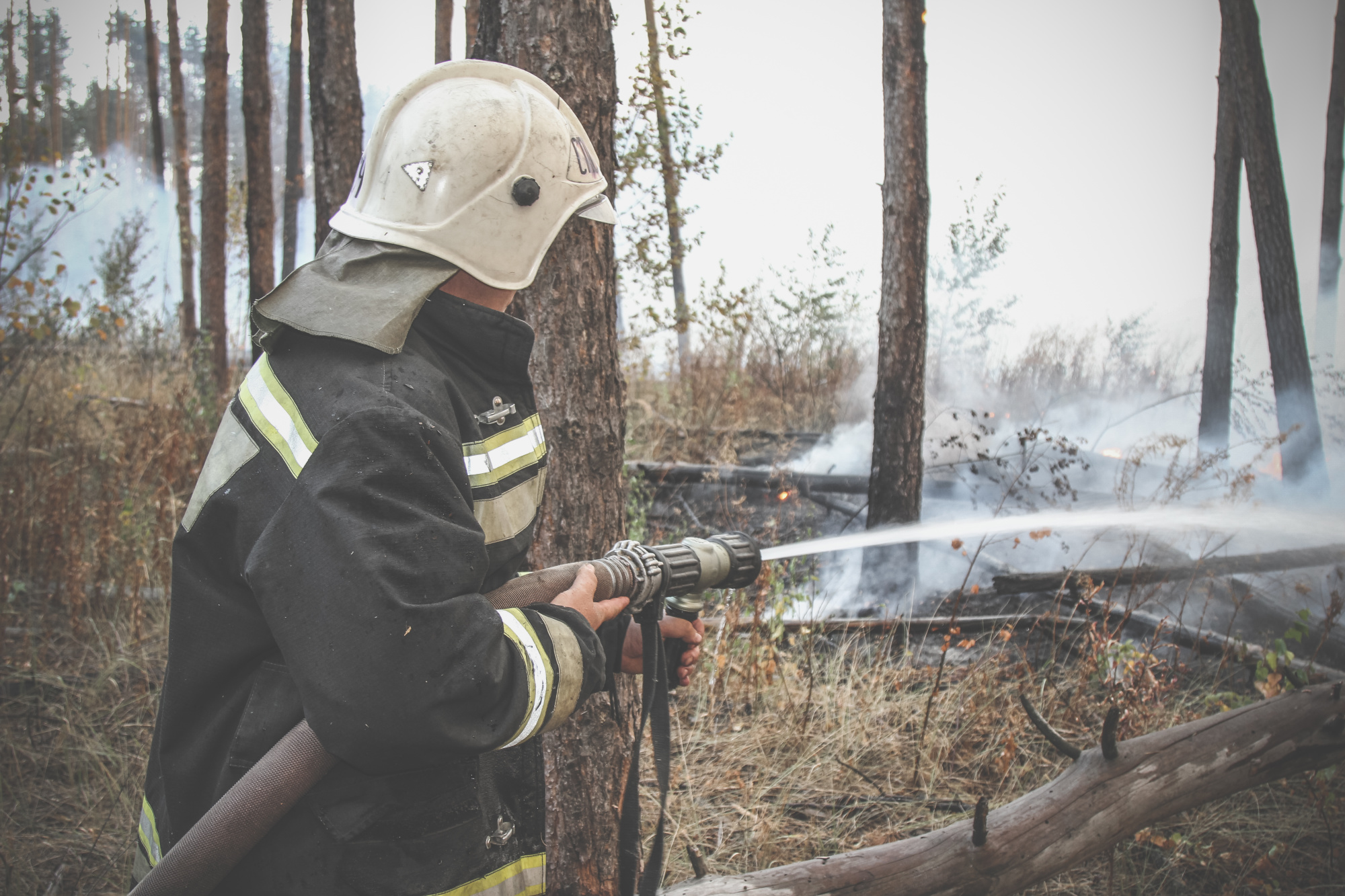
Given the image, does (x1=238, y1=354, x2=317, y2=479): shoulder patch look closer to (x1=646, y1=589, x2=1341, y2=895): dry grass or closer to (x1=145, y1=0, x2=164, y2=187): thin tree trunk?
(x1=646, y1=589, x2=1341, y2=895): dry grass

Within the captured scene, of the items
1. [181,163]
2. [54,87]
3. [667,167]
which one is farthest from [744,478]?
[181,163]

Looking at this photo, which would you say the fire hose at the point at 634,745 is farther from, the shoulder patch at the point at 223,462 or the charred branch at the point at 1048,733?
the charred branch at the point at 1048,733

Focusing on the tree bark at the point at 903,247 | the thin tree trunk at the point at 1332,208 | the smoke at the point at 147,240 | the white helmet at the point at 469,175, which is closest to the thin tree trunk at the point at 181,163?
the smoke at the point at 147,240

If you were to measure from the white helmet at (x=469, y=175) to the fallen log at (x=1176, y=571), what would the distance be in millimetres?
4088

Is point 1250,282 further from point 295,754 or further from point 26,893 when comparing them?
point 26,893

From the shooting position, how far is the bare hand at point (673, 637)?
174cm

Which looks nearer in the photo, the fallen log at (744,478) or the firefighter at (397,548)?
the firefighter at (397,548)

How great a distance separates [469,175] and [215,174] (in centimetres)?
1143

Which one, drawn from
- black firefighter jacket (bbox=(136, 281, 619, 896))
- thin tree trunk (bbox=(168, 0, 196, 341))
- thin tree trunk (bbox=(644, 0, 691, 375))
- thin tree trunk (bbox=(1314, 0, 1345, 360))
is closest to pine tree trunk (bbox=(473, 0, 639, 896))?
black firefighter jacket (bbox=(136, 281, 619, 896))

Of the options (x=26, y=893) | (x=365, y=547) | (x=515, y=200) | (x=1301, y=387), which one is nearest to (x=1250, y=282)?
(x=1301, y=387)

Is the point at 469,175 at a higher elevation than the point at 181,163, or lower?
lower

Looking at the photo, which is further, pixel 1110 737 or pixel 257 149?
pixel 257 149

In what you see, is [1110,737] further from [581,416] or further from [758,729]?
[581,416]

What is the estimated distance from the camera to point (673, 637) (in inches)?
69.1
